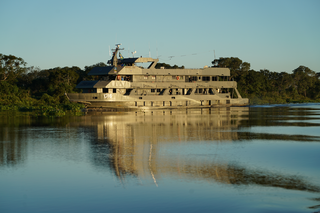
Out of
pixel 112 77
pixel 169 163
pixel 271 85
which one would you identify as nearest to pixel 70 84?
pixel 112 77

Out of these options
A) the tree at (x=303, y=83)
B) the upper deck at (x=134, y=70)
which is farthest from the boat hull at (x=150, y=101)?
the tree at (x=303, y=83)

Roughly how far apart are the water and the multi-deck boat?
32923 mm

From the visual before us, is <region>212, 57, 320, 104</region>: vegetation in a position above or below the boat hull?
above

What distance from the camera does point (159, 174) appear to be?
14977 mm

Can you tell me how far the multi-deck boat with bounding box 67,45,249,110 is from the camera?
58562mm

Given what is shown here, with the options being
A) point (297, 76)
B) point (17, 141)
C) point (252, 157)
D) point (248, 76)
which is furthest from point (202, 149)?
point (297, 76)

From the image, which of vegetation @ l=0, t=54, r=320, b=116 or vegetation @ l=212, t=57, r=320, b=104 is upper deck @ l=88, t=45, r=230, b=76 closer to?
vegetation @ l=0, t=54, r=320, b=116

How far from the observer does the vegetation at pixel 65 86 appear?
63500mm

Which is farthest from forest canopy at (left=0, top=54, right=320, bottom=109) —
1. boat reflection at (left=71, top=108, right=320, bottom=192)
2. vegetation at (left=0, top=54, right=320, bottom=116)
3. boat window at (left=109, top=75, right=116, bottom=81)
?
boat reflection at (left=71, top=108, right=320, bottom=192)

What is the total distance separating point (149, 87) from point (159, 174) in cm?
5123

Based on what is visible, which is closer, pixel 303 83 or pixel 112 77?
pixel 112 77

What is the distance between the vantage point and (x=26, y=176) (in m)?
14.7

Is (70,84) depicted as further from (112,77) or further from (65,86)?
(112,77)

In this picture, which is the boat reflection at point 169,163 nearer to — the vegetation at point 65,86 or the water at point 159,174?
the water at point 159,174
